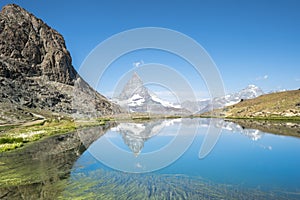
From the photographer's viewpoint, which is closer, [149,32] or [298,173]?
[298,173]

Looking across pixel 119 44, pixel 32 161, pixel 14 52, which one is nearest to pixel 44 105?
pixel 14 52

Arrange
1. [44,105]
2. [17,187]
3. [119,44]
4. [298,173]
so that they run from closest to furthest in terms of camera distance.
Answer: [17,187] → [298,173] → [119,44] → [44,105]

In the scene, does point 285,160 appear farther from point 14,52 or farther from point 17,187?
point 14,52

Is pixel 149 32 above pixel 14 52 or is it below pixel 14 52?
below

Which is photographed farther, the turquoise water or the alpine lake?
the alpine lake

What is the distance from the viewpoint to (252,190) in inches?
709

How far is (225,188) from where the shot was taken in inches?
728

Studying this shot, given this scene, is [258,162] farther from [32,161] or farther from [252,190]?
[32,161]

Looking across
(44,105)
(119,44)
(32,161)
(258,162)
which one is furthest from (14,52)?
(258,162)

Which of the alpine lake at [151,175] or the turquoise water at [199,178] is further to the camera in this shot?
the alpine lake at [151,175]

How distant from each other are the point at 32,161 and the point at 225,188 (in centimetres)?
2162

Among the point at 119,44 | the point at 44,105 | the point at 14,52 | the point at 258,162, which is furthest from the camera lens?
the point at 14,52

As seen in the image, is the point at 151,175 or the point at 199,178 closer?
the point at 199,178

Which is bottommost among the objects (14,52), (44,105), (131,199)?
(131,199)
